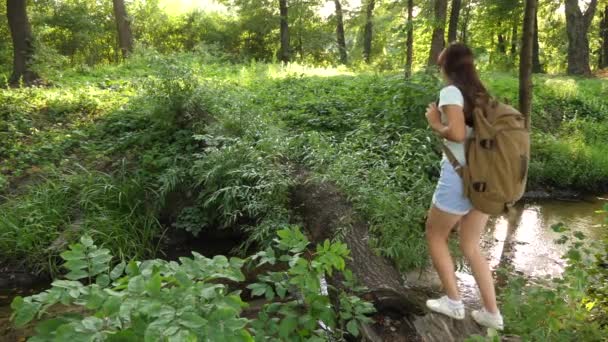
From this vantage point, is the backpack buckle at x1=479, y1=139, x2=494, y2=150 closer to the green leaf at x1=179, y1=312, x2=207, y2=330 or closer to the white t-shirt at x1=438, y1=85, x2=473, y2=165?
the white t-shirt at x1=438, y1=85, x2=473, y2=165

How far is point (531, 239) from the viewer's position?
→ 21.8 feet

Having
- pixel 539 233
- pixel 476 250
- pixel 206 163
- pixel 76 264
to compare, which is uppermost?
pixel 76 264

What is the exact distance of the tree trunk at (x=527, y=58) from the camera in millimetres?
6324

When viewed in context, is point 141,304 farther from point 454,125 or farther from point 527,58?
point 527,58

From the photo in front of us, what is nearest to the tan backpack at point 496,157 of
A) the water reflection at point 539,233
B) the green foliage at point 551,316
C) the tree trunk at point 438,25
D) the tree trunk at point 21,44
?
the green foliage at point 551,316

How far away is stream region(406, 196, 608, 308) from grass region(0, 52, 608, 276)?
1.70 ft

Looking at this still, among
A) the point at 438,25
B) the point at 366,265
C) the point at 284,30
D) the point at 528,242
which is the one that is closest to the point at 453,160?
the point at 366,265

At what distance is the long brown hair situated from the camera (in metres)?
3.29

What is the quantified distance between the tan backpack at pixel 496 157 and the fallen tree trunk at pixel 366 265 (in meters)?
1.01

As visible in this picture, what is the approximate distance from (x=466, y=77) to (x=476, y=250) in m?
1.26

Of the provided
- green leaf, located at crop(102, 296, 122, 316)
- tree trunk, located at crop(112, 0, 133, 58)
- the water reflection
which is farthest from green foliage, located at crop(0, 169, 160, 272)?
tree trunk, located at crop(112, 0, 133, 58)

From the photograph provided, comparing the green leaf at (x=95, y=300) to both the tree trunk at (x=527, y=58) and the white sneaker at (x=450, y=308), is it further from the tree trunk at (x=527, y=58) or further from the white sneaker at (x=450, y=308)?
the tree trunk at (x=527, y=58)

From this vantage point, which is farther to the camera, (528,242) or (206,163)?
(528,242)

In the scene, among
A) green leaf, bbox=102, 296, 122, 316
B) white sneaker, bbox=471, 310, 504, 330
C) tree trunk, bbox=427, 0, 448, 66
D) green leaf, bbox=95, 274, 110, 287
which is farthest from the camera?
tree trunk, bbox=427, 0, 448, 66
